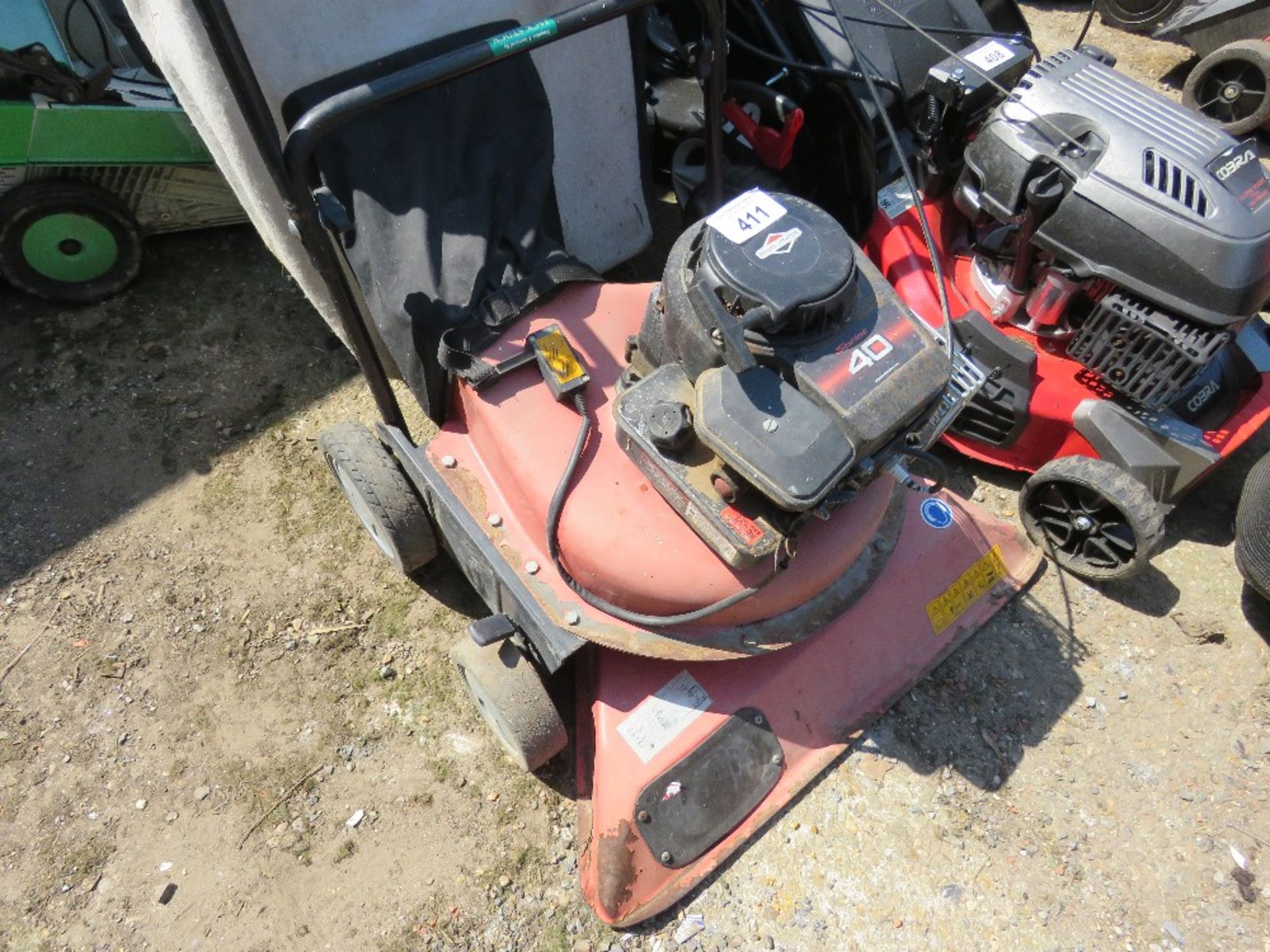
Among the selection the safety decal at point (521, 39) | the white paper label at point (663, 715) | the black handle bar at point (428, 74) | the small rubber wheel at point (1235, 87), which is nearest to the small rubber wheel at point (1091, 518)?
the white paper label at point (663, 715)

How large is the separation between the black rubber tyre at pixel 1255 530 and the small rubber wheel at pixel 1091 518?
18 centimetres

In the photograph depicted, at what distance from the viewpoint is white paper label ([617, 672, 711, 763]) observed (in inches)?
71.7

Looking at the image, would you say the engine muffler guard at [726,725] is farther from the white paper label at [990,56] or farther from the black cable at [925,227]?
the white paper label at [990,56]

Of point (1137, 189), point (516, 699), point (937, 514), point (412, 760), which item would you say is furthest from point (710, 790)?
point (1137, 189)

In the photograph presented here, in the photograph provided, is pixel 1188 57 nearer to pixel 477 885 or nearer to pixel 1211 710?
pixel 1211 710

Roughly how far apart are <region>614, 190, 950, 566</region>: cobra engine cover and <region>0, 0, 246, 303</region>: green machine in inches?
80.3

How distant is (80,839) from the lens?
199 cm

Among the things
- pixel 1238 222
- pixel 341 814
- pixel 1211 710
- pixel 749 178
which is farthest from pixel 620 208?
pixel 1211 710

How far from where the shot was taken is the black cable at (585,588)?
5.40ft

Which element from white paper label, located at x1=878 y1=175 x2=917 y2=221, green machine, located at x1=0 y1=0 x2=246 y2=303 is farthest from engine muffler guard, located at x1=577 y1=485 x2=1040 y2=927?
green machine, located at x1=0 y1=0 x2=246 y2=303

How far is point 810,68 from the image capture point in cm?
257

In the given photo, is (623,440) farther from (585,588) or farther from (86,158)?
(86,158)

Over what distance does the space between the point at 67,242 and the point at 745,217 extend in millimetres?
2396

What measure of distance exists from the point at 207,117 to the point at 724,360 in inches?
55.8
